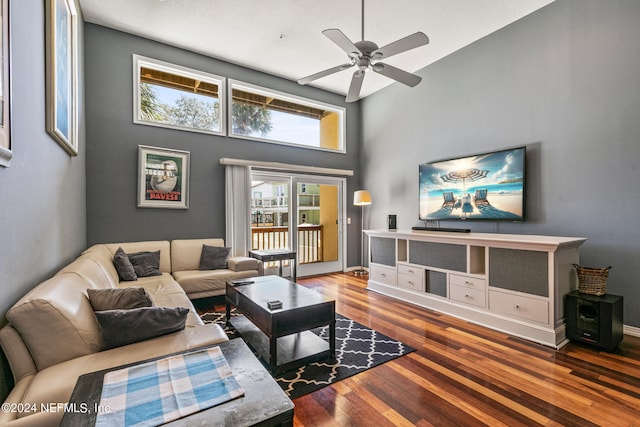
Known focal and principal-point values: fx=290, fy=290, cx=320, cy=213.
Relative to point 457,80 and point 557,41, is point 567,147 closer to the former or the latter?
point 557,41

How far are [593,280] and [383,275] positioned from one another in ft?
8.02

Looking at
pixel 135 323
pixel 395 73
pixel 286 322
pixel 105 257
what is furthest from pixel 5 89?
pixel 395 73

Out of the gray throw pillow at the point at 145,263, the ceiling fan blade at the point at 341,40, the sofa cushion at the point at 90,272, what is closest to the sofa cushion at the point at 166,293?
the gray throw pillow at the point at 145,263

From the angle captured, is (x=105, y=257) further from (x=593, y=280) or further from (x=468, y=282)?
(x=593, y=280)

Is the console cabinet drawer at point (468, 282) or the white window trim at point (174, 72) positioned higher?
the white window trim at point (174, 72)

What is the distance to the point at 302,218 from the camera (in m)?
5.70

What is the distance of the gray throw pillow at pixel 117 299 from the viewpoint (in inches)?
70.1

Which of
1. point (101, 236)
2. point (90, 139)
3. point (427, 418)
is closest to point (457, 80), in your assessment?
point (427, 418)

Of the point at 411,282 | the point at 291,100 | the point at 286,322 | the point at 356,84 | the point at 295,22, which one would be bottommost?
the point at 411,282

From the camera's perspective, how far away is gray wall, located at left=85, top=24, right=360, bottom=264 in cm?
391

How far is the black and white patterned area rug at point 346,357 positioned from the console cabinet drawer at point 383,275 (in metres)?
1.30

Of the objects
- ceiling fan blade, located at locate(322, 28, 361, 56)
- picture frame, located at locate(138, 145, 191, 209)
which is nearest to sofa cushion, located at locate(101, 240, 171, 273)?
picture frame, located at locate(138, 145, 191, 209)

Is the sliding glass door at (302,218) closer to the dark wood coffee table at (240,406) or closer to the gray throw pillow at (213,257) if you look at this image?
the gray throw pillow at (213,257)

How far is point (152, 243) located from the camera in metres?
4.05
